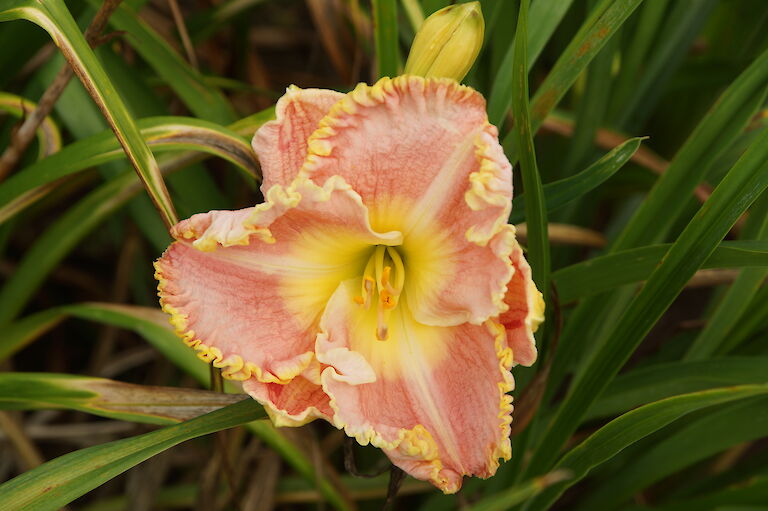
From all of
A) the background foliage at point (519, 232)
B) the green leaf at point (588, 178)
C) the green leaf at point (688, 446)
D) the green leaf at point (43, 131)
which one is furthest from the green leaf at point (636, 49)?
the green leaf at point (43, 131)

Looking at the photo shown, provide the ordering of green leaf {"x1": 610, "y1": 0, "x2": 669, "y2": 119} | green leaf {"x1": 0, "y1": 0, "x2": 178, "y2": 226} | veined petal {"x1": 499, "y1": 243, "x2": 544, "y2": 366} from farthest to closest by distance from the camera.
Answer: green leaf {"x1": 610, "y1": 0, "x2": 669, "y2": 119}
green leaf {"x1": 0, "y1": 0, "x2": 178, "y2": 226}
veined petal {"x1": 499, "y1": 243, "x2": 544, "y2": 366}

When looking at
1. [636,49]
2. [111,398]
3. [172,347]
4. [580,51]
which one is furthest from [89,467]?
[636,49]

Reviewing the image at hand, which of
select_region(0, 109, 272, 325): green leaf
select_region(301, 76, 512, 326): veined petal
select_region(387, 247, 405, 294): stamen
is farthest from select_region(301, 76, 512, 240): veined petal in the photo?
select_region(0, 109, 272, 325): green leaf

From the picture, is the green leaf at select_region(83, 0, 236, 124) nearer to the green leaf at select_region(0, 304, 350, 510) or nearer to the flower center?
the green leaf at select_region(0, 304, 350, 510)

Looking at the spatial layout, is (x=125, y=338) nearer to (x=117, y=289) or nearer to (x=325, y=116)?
(x=117, y=289)

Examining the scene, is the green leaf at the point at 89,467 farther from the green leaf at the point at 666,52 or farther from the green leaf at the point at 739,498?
the green leaf at the point at 666,52

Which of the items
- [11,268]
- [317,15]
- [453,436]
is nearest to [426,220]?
[453,436]
